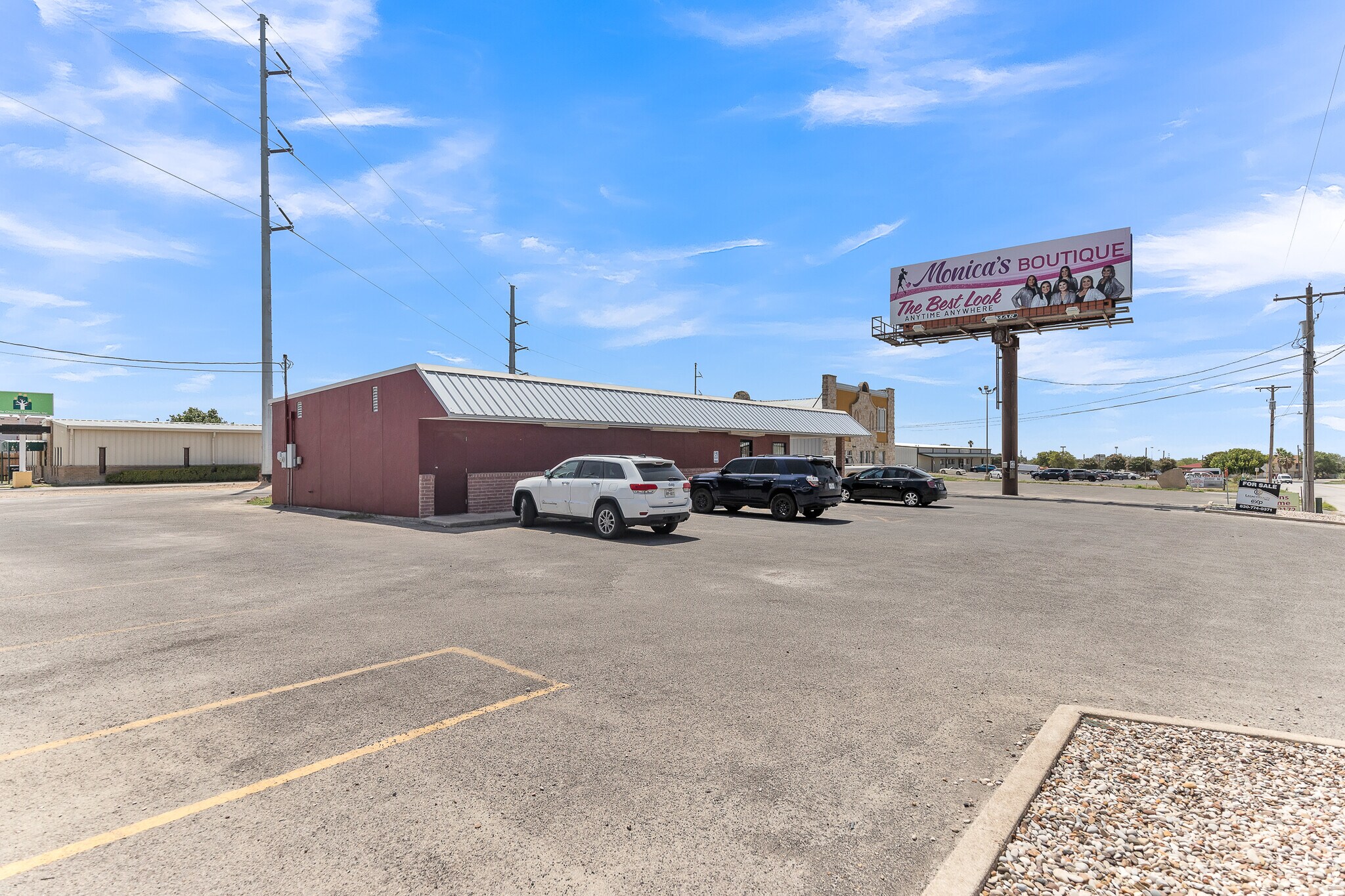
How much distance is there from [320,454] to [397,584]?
16.8 m

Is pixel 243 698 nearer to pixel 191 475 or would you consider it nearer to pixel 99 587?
pixel 99 587

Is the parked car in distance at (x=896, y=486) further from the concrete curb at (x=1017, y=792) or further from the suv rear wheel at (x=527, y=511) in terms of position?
the concrete curb at (x=1017, y=792)

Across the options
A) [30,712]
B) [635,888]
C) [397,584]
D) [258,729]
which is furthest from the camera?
[397,584]

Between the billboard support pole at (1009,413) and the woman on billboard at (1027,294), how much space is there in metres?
1.45

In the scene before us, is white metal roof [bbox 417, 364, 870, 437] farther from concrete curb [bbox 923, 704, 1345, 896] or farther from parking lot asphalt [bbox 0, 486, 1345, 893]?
concrete curb [bbox 923, 704, 1345, 896]

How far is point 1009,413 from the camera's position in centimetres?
3412

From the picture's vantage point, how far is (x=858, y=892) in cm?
293

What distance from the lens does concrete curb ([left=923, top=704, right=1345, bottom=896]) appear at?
9.72 ft

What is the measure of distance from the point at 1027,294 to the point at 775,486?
74.5 ft

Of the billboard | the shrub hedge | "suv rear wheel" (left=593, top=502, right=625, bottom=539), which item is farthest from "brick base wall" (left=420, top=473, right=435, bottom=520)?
the shrub hedge

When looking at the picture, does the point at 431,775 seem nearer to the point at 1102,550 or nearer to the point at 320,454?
the point at 1102,550

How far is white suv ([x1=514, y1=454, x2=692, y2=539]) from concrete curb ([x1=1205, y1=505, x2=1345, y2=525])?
71.6 ft

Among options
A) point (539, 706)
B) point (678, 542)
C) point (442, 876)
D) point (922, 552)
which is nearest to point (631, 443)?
Answer: point (678, 542)

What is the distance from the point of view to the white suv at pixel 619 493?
14.6 metres
